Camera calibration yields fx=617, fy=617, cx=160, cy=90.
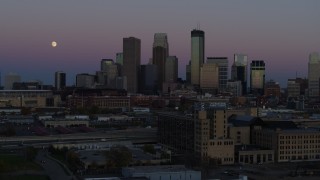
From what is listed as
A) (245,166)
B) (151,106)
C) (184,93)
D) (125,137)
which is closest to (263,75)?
(184,93)

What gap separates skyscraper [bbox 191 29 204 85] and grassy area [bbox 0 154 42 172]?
308ft

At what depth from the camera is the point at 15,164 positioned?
28781 millimetres

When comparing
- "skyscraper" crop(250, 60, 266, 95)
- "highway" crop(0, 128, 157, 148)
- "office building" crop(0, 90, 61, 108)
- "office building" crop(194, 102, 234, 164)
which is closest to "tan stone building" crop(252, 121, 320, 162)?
"office building" crop(194, 102, 234, 164)

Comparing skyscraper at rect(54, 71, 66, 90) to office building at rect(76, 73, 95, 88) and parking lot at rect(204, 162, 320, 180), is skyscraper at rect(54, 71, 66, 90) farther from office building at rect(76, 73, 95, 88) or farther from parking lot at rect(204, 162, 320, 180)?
parking lot at rect(204, 162, 320, 180)

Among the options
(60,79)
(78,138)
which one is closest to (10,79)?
(60,79)

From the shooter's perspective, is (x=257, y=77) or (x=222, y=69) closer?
(x=222, y=69)

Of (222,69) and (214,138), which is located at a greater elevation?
(222,69)

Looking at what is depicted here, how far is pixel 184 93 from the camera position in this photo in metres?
92.9

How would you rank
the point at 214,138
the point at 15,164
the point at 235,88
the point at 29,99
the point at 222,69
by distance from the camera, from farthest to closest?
the point at 222,69 < the point at 235,88 < the point at 29,99 < the point at 214,138 < the point at 15,164

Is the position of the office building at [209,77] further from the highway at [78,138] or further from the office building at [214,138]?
the office building at [214,138]

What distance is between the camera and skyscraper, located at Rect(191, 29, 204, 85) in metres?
124

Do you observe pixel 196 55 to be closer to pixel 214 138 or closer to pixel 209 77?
pixel 209 77

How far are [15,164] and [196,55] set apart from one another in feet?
323

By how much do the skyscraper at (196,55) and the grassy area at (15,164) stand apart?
3699 inches
